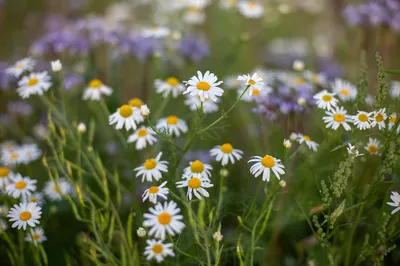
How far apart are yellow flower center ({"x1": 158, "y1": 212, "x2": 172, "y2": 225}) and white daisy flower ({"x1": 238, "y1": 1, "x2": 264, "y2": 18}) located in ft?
3.40

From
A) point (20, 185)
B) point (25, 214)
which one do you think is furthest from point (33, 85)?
point (25, 214)

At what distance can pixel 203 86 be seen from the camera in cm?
90

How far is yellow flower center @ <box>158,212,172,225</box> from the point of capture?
0.79 metres

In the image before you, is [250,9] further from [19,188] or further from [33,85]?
[19,188]

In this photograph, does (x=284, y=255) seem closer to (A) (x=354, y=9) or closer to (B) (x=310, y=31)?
(A) (x=354, y=9)

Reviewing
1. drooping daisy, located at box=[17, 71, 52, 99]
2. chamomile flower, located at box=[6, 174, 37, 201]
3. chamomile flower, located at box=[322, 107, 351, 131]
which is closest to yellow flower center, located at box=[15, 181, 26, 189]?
chamomile flower, located at box=[6, 174, 37, 201]

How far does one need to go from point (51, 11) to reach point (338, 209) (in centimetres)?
212

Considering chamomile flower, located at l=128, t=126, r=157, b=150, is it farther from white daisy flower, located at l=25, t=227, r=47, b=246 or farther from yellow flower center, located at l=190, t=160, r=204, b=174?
white daisy flower, located at l=25, t=227, r=47, b=246

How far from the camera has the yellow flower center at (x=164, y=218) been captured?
793 mm

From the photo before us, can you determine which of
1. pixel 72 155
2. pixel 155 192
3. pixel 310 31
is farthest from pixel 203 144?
pixel 310 31

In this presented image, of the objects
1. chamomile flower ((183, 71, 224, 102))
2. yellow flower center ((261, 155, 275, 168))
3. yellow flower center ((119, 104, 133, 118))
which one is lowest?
yellow flower center ((261, 155, 275, 168))

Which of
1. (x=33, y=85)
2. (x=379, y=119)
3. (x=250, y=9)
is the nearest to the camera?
(x=379, y=119)

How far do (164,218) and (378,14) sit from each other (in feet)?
3.43

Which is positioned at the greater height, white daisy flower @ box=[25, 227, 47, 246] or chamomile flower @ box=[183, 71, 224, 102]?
chamomile flower @ box=[183, 71, 224, 102]
